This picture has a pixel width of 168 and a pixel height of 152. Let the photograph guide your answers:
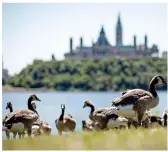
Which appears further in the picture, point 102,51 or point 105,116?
point 102,51

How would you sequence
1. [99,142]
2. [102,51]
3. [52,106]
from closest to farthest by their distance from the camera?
1. [99,142]
2. [52,106]
3. [102,51]

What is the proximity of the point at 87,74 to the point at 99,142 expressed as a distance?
65.3 m

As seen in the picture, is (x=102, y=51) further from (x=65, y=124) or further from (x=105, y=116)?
(x=105, y=116)

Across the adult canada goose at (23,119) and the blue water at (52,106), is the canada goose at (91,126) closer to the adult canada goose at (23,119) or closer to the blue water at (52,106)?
the blue water at (52,106)

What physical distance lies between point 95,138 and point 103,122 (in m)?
1.62

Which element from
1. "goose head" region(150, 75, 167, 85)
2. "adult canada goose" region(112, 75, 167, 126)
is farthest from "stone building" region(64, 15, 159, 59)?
"adult canada goose" region(112, 75, 167, 126)

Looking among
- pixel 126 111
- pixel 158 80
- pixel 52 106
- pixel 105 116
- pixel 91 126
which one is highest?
pixel 158 80

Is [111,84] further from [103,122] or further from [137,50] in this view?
[103,122]

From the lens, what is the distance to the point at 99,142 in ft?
23.7

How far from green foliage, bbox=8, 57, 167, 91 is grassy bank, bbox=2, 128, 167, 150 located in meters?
48.8

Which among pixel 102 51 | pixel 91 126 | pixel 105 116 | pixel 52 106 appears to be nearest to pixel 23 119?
pixel 105 116

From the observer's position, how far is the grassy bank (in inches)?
279

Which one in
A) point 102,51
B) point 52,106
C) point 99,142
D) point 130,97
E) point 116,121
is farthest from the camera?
point 102,51

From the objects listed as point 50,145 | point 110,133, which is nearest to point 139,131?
point 110,133
